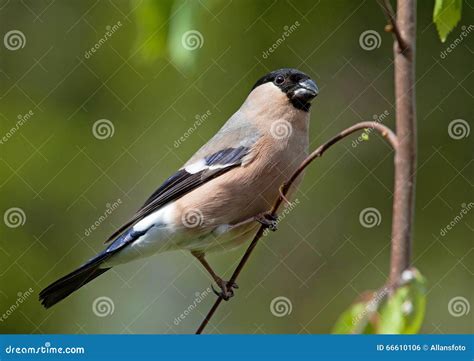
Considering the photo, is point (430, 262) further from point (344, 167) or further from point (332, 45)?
point (332, 45)

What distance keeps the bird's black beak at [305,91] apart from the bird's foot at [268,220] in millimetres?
765

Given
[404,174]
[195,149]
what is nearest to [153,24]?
[404,174]

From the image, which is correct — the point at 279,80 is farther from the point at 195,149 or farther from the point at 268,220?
the point at 195,149

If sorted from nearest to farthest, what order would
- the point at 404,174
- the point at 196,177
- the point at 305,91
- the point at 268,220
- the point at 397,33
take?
the point at 404,174 → the point at 397,33 → the point at 268,220 → the point at 305,91 → the point at 196,177

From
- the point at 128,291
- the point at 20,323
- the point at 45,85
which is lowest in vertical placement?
the point at 20,323

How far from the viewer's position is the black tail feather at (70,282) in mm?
4008

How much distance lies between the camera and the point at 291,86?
4.38m

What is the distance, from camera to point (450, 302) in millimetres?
5789

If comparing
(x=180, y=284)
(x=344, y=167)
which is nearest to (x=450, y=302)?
(x=344, y=167)

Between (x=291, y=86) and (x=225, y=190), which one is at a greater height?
(x=291, y=86)

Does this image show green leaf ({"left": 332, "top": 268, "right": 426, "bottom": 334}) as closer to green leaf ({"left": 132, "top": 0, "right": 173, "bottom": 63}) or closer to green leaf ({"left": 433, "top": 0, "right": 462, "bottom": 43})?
green leaf ({"left": 433, "top": 0, "right": 462, "bottom": 43})

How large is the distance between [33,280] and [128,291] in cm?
81

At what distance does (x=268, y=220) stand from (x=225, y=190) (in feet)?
1.54

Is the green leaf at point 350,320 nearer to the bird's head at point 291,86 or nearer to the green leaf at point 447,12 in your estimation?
the green leaf at point 447,12
